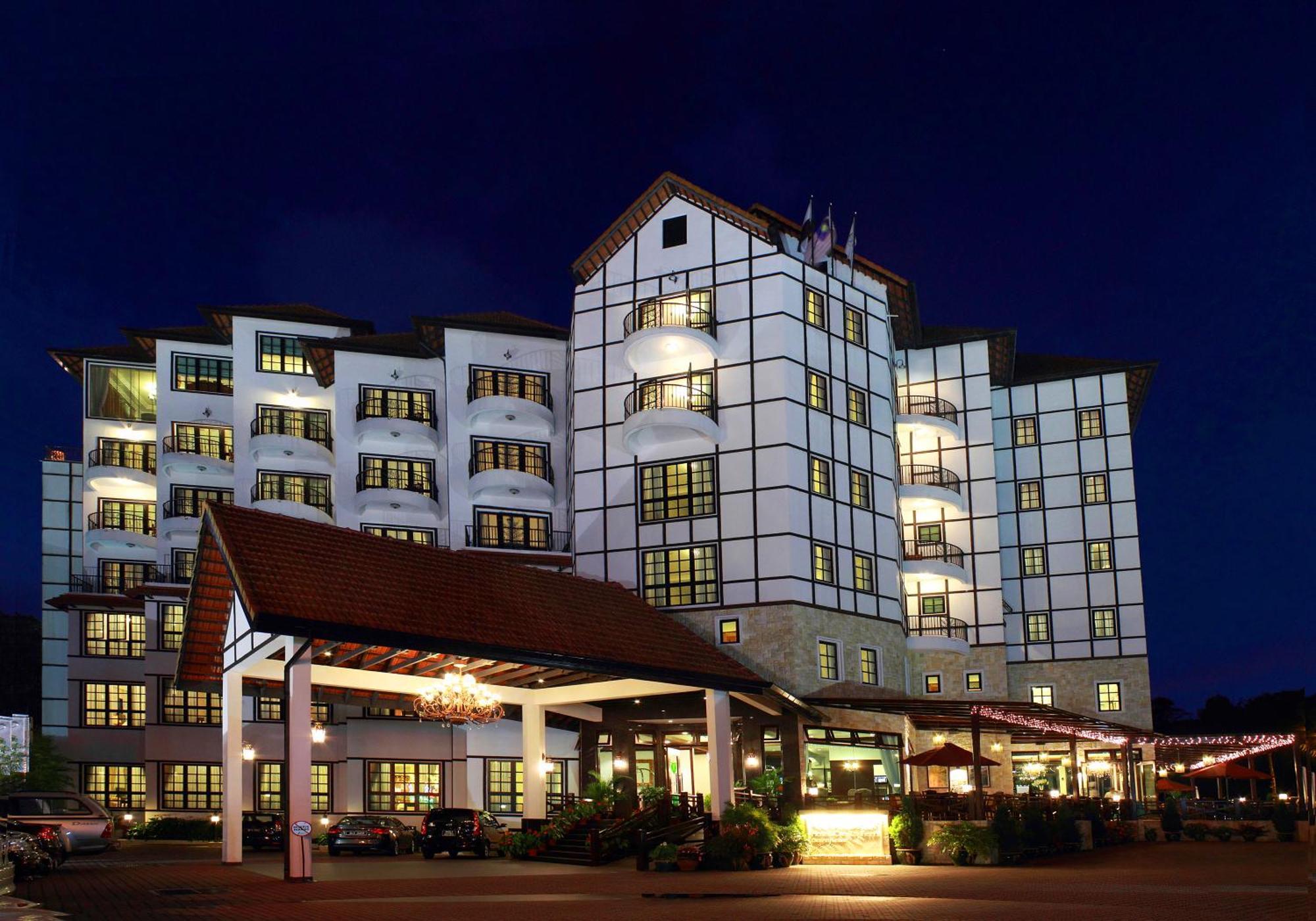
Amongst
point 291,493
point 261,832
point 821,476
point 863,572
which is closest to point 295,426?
point 291,493

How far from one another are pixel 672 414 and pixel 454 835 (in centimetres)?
1442

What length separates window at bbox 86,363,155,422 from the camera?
54.6 meters

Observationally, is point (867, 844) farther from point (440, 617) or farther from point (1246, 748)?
point (1246, 748)

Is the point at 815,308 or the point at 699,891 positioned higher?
the point at 815,308

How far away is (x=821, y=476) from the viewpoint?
4231 cm

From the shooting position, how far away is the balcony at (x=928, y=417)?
167 ft

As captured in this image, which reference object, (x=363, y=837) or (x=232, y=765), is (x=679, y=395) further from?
(x=232, y=765)

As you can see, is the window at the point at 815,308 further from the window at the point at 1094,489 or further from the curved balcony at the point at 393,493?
the window at the point at 1094,489

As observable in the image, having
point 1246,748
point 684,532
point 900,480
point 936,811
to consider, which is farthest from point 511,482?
point 1246,748

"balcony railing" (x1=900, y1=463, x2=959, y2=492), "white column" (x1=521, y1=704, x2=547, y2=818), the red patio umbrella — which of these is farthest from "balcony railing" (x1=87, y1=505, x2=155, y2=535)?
the red patio umbrella

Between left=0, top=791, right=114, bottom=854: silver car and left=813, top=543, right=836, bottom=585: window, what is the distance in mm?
20569

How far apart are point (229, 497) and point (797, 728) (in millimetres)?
24850

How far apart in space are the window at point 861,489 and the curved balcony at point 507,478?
11635 millimetres

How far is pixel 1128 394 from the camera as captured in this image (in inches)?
2231
